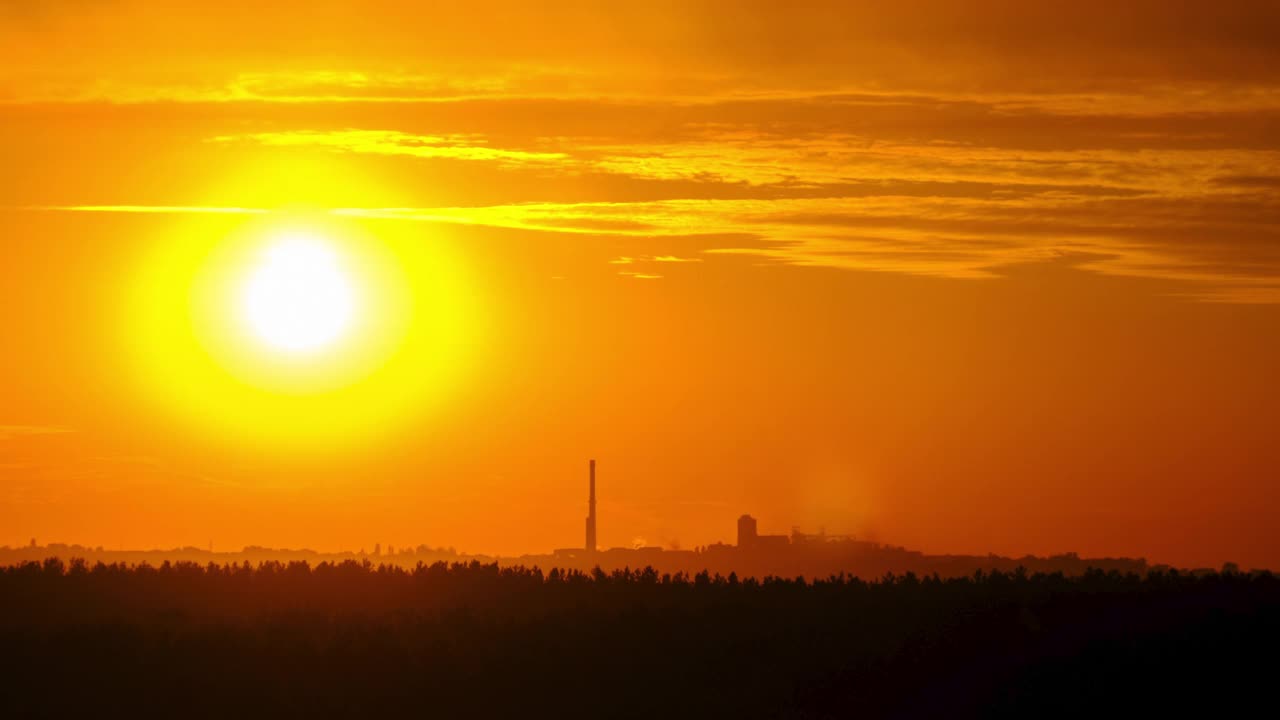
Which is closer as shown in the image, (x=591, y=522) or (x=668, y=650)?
(x=668, y=650)

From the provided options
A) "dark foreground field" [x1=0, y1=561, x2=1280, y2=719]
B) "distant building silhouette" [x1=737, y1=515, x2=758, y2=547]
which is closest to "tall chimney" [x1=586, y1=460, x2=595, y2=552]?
"distant building silhouette" [x1=737, y1=515, x2=758, y2=547]

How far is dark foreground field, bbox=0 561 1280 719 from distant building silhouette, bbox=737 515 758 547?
96.7 meters

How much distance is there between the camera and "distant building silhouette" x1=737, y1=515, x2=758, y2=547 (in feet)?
496

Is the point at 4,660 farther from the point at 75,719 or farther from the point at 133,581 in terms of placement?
the point at 133,581

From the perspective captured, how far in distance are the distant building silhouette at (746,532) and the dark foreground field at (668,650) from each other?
317ft

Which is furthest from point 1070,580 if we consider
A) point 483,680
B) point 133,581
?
point 133,581

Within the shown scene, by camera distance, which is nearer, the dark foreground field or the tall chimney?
the dark foreground field

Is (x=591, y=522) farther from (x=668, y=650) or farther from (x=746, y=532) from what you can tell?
(x=668, y=650)

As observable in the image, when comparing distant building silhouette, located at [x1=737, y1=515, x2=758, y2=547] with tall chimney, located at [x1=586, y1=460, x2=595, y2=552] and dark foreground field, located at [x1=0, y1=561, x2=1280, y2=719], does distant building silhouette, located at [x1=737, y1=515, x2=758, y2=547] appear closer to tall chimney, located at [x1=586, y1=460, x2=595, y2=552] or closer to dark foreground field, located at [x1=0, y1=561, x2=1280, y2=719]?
tall chimney, located at [x1=586, y1=460, x2=595, y2=552]

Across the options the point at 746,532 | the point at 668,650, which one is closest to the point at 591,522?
the point at 746,532

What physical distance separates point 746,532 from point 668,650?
10795 cm

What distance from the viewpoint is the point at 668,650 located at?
45.2 m

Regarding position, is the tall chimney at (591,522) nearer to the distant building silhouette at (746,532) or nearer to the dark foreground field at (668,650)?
the distant building silhouette at (746,532)

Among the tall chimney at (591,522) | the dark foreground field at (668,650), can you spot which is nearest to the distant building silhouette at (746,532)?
the tall chimney at (591,522)
